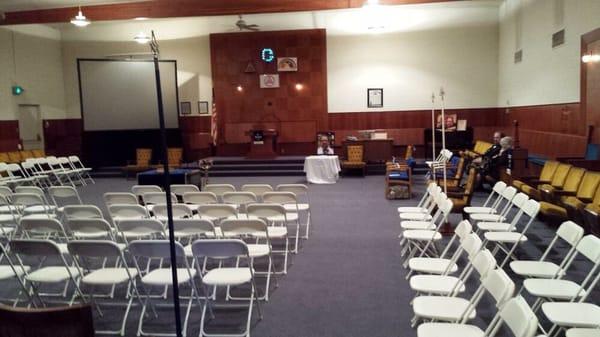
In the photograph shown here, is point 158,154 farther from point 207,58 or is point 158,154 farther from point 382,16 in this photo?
point 382,16

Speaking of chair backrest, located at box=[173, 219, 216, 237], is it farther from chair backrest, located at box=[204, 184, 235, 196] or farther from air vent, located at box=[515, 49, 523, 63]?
air vent, located at box=[515, 49, 523, 63]

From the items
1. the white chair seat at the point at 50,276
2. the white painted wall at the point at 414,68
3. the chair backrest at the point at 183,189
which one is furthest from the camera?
the white painted wall at the point at 414,68

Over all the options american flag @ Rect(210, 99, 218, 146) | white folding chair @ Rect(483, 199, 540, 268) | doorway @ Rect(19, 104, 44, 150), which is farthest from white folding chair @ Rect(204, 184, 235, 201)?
doorway @ Rect(19, 104, 44, 150)

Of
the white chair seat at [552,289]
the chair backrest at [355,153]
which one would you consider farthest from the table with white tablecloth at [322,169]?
the white chair seat at [552,289]

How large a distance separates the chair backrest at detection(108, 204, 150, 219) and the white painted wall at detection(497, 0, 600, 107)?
844 centimetres

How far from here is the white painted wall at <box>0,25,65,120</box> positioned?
14422mm

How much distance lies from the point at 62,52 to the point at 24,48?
1.78m

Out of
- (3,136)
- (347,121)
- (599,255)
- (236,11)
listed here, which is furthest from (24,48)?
(599,255)

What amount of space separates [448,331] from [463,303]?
0.46m

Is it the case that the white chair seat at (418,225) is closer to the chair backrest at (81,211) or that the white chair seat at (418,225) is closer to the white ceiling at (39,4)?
the chair backrest at (81,211)

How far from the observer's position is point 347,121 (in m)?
16.3

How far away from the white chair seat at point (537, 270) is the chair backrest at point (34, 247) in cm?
403

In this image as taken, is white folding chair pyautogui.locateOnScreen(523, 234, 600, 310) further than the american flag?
No

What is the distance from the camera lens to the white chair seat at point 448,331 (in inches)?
114
